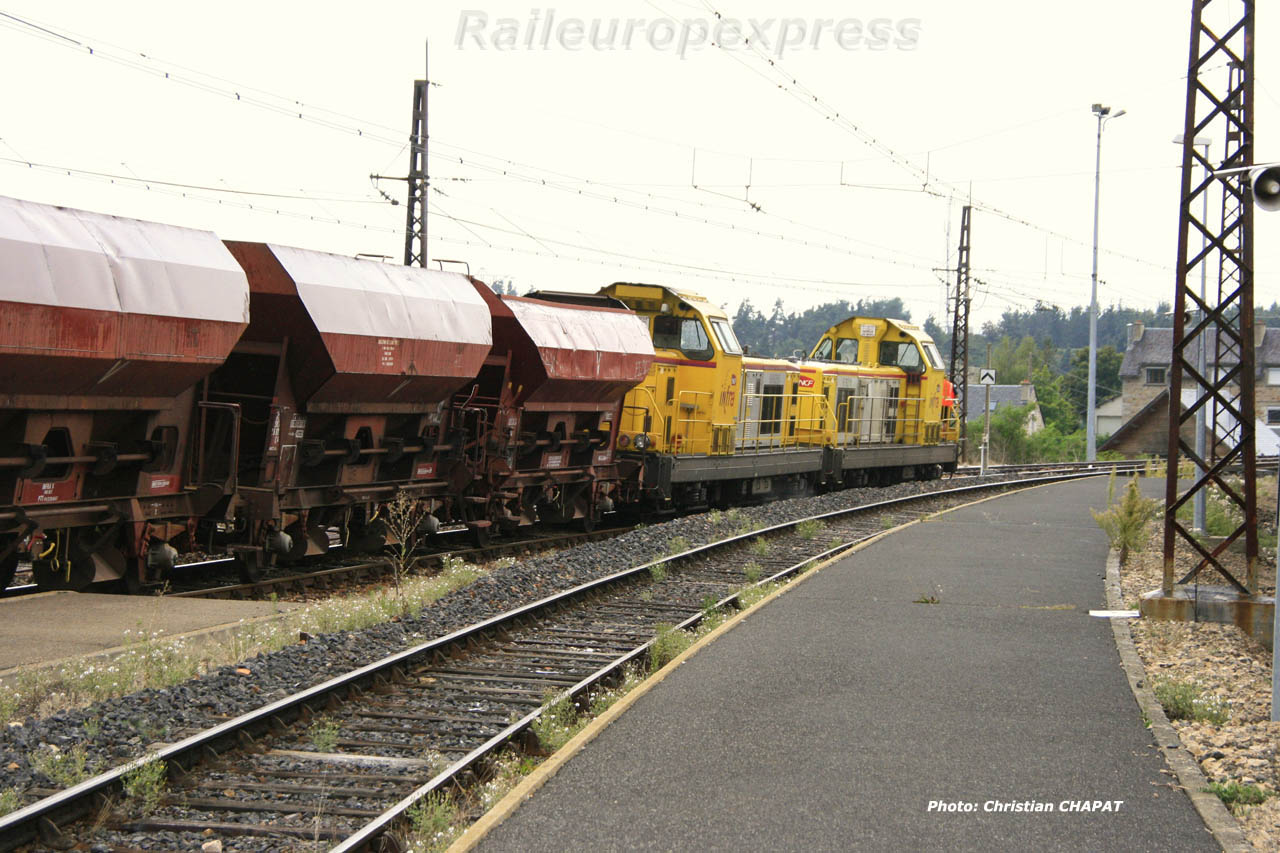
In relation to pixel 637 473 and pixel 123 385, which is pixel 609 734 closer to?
pixel 123 385

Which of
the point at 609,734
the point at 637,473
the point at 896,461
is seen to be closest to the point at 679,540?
the point at 637,473

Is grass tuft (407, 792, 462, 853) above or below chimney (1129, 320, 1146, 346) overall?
below

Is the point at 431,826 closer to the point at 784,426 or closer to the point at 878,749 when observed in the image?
the point at 878,749

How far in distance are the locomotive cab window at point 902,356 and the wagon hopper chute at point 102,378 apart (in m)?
22.7

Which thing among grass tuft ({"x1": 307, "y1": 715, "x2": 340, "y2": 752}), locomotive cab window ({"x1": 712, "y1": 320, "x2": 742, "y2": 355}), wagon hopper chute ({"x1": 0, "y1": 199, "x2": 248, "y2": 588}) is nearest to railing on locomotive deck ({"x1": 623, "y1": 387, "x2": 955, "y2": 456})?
locomotive cab window ({"x1": 712, "y1": 320, "x2": 742, "y2": 355})

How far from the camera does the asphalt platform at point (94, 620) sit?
9.07m

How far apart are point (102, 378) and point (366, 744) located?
197 inches

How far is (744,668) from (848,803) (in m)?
3.23

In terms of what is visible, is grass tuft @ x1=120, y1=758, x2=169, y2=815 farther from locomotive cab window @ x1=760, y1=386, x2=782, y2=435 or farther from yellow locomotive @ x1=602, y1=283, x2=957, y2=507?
locomotive cab window @ x1=760, y1=386, x2=782, y2=435

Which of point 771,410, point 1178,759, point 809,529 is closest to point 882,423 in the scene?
point 771,410

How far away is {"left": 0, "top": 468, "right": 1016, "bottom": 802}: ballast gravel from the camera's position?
689cm

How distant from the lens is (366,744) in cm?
766

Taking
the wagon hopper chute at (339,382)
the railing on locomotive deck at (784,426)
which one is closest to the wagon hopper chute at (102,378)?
the wagon hopper chute at (339,382)

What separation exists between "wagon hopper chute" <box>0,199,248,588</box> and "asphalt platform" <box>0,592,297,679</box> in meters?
0.59
